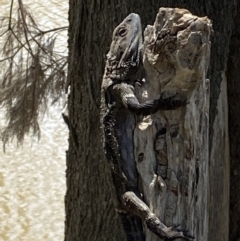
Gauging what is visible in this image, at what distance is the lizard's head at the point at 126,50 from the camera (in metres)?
1.46

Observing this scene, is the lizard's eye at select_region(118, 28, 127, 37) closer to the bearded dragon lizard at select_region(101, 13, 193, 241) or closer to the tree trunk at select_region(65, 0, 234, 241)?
the bearded dragon lizard at select_region(101, 13, 193, 241)

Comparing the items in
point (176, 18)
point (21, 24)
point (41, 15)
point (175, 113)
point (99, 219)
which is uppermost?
point (41, 15)

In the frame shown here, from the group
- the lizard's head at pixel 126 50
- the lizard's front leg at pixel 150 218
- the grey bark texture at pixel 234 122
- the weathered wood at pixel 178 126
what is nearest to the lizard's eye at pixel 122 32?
the lizard's head at pixel 126 50

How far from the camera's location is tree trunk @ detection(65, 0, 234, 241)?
6.26ft

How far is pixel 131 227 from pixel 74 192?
26.9 inches

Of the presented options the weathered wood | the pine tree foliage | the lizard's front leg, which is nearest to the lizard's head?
the weathered wood

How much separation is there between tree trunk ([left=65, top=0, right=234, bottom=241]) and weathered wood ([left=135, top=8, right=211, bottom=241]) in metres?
0.60

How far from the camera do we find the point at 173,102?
1250mm

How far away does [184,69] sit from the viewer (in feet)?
4.07

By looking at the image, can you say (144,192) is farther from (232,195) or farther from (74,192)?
(232,195)

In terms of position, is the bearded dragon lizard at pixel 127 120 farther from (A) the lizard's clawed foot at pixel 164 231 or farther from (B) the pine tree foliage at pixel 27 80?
(B) the pine tree foliage at pixel 27 80

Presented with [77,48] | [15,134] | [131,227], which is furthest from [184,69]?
[15,134]

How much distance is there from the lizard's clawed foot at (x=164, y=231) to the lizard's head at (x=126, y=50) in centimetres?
32

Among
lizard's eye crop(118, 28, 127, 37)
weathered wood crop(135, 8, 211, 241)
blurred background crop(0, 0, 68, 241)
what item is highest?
lizard's eye crop(118, 28, 127, 37)
